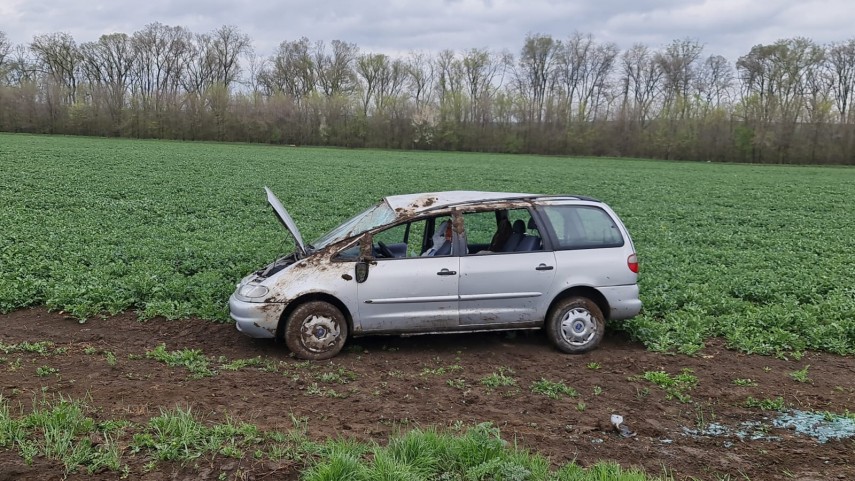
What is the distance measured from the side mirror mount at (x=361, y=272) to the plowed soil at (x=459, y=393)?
82 centimetres

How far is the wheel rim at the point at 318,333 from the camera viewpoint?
631cm

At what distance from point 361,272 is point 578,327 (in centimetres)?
239

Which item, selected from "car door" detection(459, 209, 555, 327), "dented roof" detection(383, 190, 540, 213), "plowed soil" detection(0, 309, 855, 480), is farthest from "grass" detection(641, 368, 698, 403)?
"dented roof" detection(383, 190, 540, 213)

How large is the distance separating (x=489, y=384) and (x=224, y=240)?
7.72 metres

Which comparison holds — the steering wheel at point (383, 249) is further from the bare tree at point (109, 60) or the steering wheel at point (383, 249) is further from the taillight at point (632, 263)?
the bare tree at point (109, 60)

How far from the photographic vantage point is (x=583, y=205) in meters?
6.99

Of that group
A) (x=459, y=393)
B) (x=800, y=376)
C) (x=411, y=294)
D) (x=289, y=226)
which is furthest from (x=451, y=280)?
(x=800, y=376)

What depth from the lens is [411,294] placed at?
6398 mm

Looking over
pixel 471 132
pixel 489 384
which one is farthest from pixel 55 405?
pixel 471 132

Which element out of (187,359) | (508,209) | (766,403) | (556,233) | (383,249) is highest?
(508,209)

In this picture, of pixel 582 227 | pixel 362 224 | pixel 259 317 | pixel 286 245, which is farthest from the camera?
pixel 286 245

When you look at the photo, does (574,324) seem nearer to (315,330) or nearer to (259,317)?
(315,330)

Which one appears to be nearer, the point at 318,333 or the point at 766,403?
the point at 766,403

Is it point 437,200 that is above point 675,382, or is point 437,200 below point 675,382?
above
